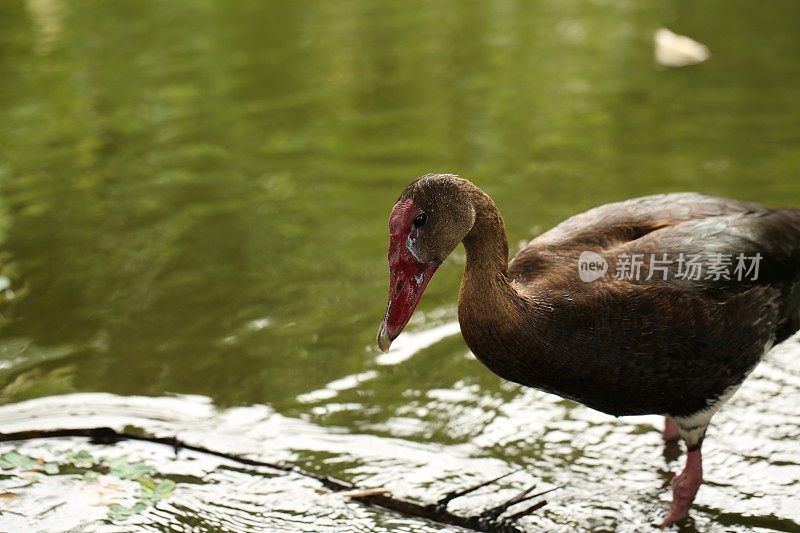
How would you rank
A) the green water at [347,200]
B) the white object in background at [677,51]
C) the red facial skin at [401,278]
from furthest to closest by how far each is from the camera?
the white object in background at [677,51] < the green water at [347,200] < the red facial skin at [401,278]

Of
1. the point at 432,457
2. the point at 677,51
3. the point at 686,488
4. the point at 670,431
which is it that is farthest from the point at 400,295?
the point at 677,51

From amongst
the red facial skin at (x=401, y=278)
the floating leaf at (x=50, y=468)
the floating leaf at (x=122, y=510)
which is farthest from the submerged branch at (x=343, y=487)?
the red facial skin at (x=401, y=278)

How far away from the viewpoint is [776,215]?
5066mm

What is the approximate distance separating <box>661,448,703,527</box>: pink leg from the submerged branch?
0.65 metres

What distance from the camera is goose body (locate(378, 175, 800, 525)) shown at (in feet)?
14.5

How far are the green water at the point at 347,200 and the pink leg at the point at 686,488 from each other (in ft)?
0.36

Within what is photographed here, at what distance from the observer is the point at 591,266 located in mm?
4727

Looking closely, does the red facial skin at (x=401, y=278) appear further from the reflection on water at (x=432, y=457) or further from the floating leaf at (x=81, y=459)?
the floating leaf at (x=81, y=459)

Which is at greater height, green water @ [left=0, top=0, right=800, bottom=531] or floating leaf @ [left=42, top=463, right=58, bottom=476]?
floating leaf @ [left=42, top=463, right=58, bottom=476]

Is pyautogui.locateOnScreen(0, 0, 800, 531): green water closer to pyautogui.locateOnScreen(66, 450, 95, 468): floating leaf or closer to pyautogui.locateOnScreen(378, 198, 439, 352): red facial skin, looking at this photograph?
pyautogui.locateOnScreen(66, 450, 95, 468): floating leaf

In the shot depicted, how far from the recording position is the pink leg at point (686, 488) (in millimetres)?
4918

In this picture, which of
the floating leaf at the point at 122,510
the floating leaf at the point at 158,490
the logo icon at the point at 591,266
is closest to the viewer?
the logo icon at the point at 591,266

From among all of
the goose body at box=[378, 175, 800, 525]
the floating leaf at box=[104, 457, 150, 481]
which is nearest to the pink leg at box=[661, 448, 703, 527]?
the goose body at box=[378, 175, 800, 525]

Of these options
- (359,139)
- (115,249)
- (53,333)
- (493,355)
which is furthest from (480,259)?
(359,139)
